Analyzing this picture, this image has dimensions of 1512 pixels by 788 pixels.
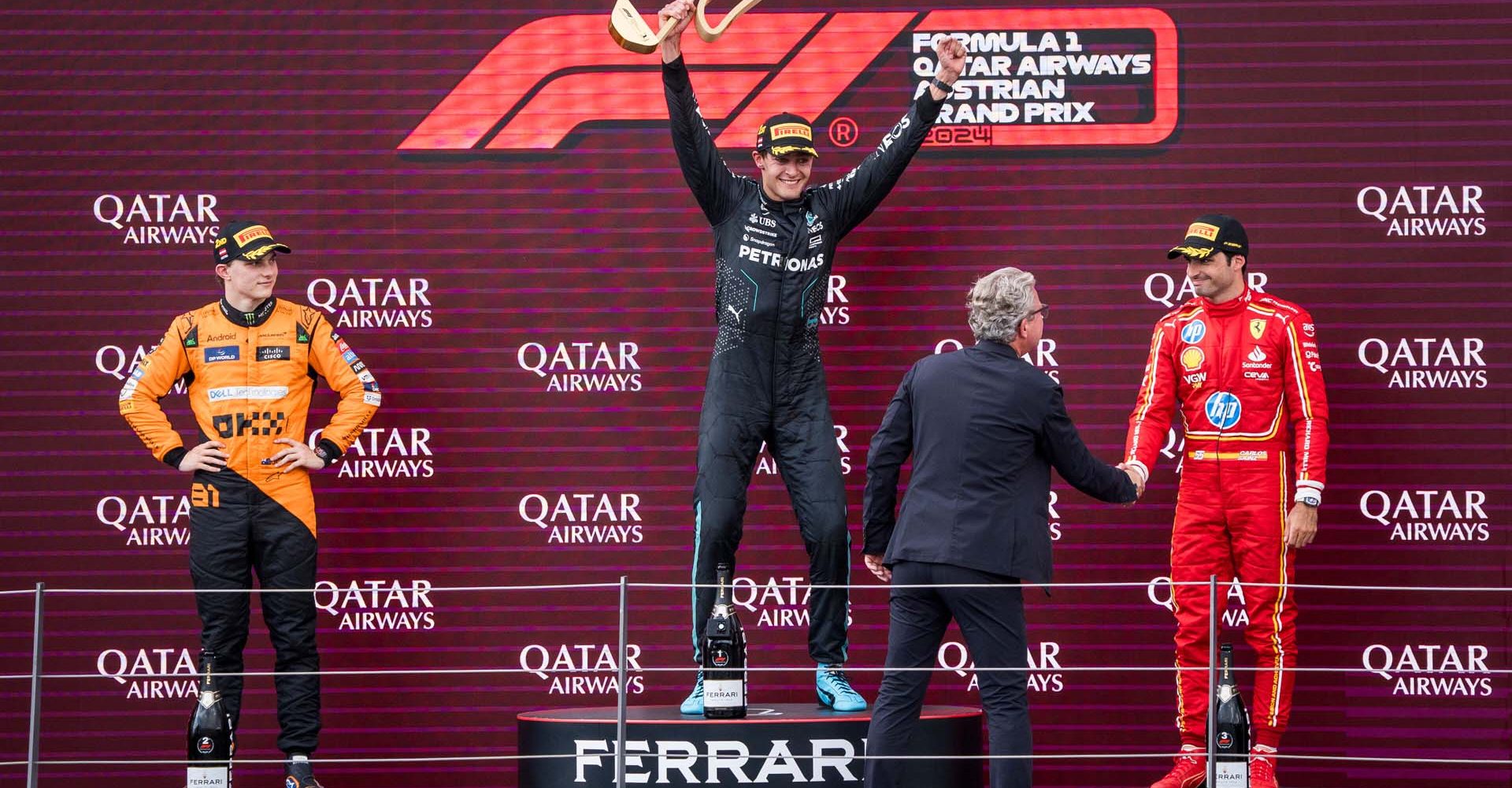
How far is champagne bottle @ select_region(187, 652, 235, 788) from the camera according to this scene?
419 cm

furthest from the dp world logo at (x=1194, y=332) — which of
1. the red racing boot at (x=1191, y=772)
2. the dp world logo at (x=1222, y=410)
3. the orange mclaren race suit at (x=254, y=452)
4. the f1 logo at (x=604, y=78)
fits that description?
the orange mclaren race suit at (x=254, y=452)

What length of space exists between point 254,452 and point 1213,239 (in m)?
2.89

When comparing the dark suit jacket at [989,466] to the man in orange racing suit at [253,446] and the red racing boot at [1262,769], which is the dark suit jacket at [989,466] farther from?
the man in orange racing suit at [253,446]

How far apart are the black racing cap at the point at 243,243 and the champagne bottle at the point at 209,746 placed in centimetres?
131

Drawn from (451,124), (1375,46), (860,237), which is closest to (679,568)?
(860,237)

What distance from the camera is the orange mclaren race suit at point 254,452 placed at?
4.57 m

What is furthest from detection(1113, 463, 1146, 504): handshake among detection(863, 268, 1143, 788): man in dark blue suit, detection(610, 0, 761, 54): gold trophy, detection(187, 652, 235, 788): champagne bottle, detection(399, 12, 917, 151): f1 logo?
detection(187, 652, 235, 788): champagne bottle

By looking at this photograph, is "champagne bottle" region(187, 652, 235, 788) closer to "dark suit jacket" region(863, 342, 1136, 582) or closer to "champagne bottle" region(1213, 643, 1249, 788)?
"dark suit jacket" region(863, 342, 1136, 582)

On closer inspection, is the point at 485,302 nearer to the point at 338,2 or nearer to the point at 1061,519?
the point at 338,2

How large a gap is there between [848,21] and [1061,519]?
1825 mm

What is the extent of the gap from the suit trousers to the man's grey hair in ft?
1.90

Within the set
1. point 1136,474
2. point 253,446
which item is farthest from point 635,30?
point 1136,474

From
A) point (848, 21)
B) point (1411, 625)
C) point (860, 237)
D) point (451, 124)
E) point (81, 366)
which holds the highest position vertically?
point (848, 21)

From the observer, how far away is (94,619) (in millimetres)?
5230
